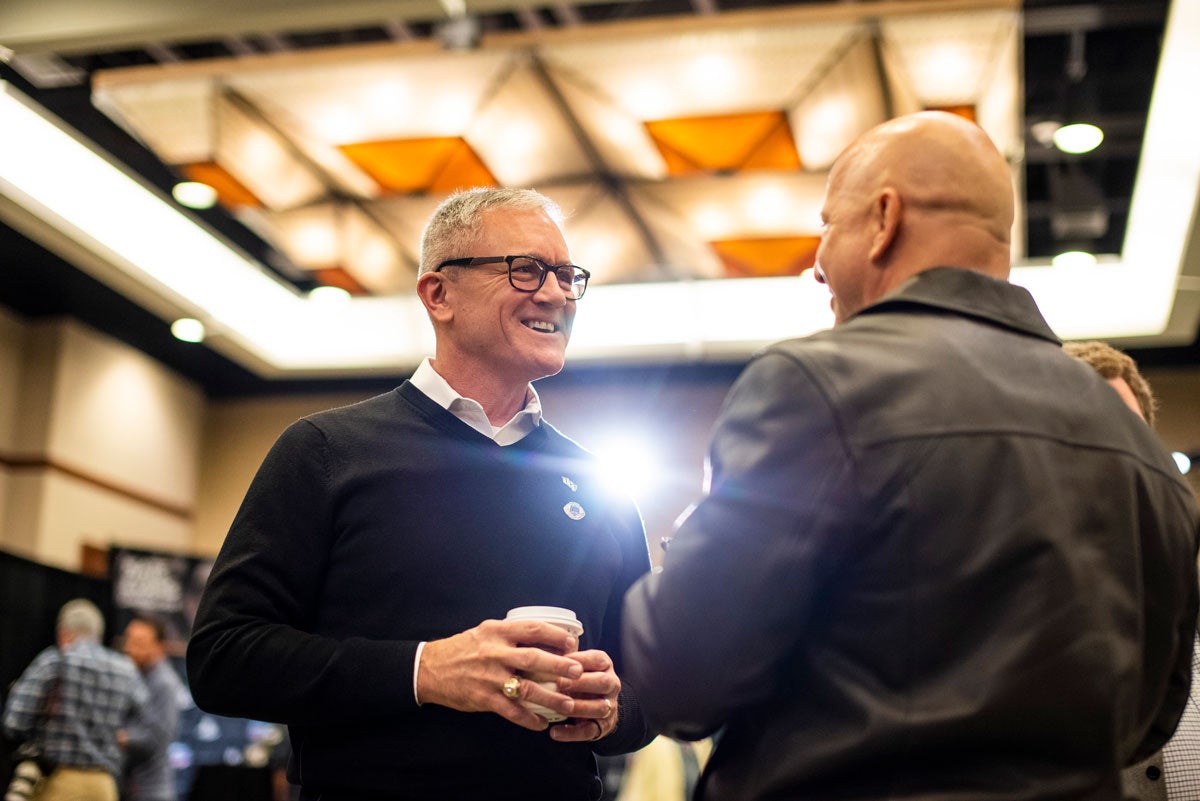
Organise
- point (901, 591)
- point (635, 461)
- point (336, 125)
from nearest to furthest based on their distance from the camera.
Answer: point (901, 591), point (336, 125), point (635, 461)

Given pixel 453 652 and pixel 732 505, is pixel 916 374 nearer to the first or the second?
pixel 732 505

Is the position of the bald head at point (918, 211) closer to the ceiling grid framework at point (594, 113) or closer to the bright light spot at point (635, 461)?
the ceiling grid framework at point (594, 113)

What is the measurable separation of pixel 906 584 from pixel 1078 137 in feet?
17.8

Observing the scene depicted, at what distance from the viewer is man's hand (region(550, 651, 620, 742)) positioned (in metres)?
1.59

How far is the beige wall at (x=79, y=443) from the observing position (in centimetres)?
842

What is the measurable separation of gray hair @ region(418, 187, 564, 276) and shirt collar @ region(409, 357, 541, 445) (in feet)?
0.76

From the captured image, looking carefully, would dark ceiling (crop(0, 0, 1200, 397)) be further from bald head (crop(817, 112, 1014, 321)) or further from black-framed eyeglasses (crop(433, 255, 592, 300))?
bald head (crop(817, 112, 1014, 321))

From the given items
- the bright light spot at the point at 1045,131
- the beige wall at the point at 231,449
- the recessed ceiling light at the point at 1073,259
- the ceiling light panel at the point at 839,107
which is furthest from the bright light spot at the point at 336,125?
the beige wall at the point at 231,449

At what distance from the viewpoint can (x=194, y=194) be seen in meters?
6.82

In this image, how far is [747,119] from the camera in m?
5.60

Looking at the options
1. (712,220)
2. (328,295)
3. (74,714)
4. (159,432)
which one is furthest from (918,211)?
(159,432)

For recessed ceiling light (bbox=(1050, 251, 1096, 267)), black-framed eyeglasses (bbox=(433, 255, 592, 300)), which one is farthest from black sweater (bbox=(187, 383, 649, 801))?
recessed ceiling light (bbox=(1050, 251, 1096, 267))

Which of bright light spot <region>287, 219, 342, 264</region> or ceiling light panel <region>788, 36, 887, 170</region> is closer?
ceiling light panel <region>788, 36, 887, 170</region>

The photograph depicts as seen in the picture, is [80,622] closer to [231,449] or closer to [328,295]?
[328,295]
